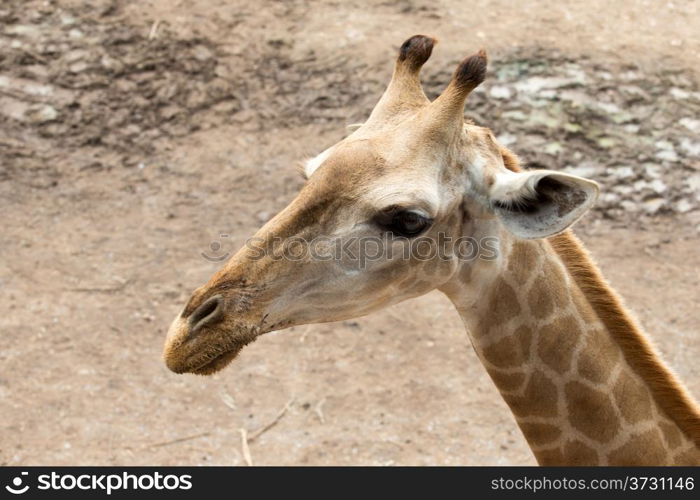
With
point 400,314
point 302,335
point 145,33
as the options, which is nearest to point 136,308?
point 302,335

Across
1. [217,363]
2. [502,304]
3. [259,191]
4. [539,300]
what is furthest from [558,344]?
[259,191]

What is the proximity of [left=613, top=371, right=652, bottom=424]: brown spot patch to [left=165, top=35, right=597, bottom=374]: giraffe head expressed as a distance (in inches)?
40.2

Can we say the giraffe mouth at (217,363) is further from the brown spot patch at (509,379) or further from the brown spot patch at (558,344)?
the brown spot patch at (558,344)

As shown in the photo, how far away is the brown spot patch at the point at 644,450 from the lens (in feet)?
16.2

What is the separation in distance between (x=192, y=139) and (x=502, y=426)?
5725 mm

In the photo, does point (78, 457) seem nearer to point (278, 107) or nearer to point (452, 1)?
point (278, 107)

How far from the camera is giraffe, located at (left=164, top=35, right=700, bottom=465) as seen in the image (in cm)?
459

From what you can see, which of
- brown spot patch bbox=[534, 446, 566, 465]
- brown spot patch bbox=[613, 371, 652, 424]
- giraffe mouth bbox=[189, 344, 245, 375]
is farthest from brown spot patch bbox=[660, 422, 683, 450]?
giraffe mouth bbox=[189, 344, 245, 375]

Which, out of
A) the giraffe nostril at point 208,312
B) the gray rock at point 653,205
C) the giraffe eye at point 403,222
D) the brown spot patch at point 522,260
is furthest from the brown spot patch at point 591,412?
the gray rock at point 653,205

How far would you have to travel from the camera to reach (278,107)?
12.4m

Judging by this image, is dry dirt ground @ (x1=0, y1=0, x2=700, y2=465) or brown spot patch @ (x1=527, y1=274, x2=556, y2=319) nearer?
brown spot patch @ (x1=527, y1=274, x2=556, y2=319)

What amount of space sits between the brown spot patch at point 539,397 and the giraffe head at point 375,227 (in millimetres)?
749

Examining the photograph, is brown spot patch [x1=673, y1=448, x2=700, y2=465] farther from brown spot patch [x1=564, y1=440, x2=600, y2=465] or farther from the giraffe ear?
the giraffe ear

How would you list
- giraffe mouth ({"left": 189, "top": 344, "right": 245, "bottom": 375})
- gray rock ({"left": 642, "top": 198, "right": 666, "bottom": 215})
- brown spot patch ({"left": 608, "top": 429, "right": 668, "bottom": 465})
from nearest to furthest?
giraffe mouth ({"left": 189, "top": 344, "right": 245, "bottom": 375})
brown spot patch ({"left": 608, "top": 429, "right": 668, "bottom": 465})
gray rock ({"left": 642, "top": 198, "right": 666, "bottom": 215})
